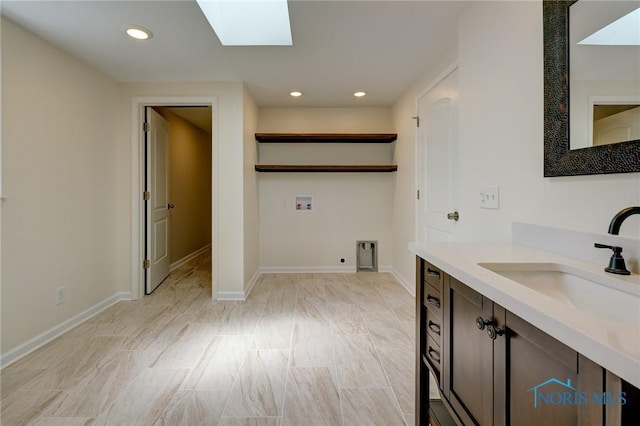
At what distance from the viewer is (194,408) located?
157cm

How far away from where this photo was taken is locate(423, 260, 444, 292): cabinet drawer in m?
1.11

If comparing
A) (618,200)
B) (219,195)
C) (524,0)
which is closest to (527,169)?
(618,200)

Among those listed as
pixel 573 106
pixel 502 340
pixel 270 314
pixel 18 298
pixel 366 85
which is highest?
pixel 366 85

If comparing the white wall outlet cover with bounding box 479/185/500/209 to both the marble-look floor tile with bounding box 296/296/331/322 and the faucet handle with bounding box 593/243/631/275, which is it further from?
the marble-look floor tile with bounding box 296/296/331/322

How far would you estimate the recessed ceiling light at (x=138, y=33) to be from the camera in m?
2.15

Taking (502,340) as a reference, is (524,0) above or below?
above

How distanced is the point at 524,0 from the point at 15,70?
3152 millimetres

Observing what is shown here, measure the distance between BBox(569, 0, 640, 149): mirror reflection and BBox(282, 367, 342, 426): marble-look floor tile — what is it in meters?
1.64

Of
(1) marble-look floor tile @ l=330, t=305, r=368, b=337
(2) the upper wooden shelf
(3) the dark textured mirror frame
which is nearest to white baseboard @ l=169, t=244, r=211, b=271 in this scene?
(2) the upper wooden shelf

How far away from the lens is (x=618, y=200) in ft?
3.13

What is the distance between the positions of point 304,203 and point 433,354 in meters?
3.22

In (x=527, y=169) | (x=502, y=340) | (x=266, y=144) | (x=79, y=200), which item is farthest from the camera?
(x=266, y=144)

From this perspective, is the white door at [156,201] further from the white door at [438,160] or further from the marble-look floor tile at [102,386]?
the white door at [438,160]

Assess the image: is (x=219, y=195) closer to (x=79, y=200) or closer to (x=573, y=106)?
(x=79, y=200)
